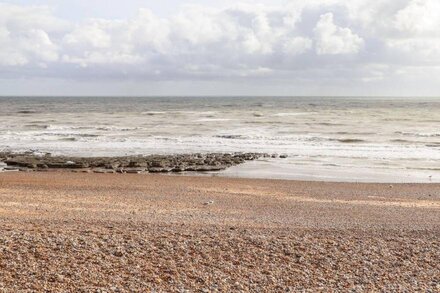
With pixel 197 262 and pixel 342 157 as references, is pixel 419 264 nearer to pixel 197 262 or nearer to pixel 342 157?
pixel 197 262

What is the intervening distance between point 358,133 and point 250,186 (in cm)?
2649

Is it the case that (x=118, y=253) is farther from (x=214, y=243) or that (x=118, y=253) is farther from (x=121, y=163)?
(x=121, y=163)

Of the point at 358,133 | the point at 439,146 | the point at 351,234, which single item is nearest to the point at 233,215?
the point at 351,234

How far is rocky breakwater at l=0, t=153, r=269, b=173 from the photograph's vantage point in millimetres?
23203

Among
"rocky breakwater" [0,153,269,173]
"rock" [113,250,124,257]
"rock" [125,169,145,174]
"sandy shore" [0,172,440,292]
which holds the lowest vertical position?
"rock" [125,169,145,174]

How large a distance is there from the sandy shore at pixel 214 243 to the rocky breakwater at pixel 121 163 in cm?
741

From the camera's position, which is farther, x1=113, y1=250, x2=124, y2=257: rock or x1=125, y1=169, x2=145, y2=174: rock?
x1=125, y1=169, x2=145, y2=174: rock

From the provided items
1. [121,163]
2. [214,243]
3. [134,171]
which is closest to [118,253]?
[214,243]

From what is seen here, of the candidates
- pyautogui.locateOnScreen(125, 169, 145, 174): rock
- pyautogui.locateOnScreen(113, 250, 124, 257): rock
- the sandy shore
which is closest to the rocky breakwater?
pyautogui.locateOnScreen(125, 169, 145, 174): rock

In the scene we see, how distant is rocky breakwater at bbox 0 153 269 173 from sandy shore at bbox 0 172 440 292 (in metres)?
7.41

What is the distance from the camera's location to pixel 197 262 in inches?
327

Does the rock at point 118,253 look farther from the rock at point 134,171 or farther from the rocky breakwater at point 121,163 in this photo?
the rocky breakwater at point 121,163

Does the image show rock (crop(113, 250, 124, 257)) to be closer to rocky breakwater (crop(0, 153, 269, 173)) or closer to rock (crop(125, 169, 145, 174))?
rock (crop(125, 169, 145, 174))

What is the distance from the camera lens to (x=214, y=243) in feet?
30.1
